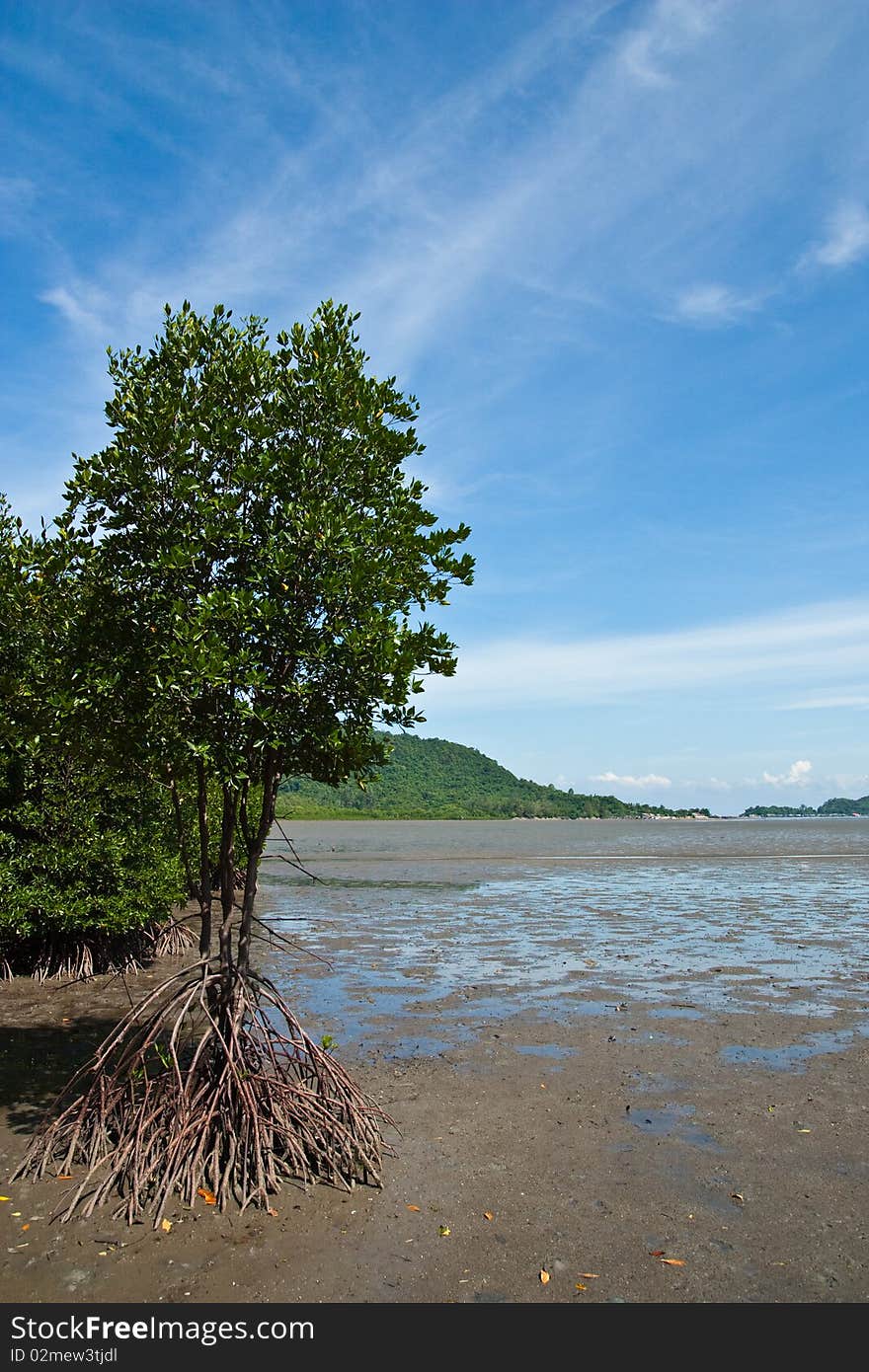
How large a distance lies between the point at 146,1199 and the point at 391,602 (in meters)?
5.02

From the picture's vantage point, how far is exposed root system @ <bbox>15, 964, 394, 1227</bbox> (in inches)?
275

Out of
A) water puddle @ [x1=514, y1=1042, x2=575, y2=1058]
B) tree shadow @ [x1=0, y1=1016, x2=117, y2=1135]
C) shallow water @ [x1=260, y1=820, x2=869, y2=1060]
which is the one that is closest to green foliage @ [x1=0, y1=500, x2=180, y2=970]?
tree shadow @ [x1=0, y1=1016, x2=117, y2=1135]

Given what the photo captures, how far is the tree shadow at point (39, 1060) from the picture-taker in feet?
29.7

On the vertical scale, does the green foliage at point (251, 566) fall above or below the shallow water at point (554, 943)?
above

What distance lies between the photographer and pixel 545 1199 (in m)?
7.19

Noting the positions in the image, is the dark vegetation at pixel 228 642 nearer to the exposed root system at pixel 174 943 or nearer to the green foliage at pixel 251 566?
the green foliage at pixel 251 566

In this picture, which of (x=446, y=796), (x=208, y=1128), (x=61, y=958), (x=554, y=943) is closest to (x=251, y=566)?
(x=208, y=1128)

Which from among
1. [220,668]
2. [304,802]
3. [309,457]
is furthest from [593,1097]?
[304,802]

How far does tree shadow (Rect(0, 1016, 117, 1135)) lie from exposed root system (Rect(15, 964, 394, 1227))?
45.5 inches

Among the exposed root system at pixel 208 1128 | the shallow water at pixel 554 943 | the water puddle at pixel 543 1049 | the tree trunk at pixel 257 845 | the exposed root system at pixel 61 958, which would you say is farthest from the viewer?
the exposed root system at pixel 61 958

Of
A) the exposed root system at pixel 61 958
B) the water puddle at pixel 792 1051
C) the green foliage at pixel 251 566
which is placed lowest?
the water puddle at pixel 792 1051

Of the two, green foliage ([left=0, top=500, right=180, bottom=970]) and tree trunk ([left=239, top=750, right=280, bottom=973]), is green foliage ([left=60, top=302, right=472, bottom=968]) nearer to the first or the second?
tree trunk ([left=239, top=750, right=280, bottom=973])

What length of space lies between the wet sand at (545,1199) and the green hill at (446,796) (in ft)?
266

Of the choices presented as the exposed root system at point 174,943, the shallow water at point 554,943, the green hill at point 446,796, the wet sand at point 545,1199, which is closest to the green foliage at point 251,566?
the wet sand at point 545,1199
